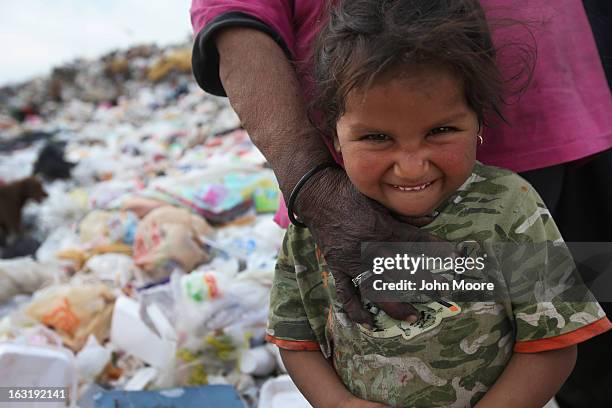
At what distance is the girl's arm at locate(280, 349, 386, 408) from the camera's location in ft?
3.52

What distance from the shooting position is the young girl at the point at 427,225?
82 cm

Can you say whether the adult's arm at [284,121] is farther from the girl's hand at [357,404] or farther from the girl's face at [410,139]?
the girl's hand at [357,404]

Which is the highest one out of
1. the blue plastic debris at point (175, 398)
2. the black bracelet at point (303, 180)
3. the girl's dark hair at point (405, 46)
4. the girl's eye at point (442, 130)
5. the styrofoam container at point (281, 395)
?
the girl's dark hair at point (405, 46)

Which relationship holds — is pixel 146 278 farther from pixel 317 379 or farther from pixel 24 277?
pixel 317 379

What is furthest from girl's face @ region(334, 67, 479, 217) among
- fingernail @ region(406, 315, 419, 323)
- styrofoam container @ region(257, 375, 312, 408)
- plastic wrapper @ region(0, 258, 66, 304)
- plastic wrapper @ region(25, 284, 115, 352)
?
plastic wrapper @ region(0, 258, 66, 304)

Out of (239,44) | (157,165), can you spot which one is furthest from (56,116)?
(239,44)

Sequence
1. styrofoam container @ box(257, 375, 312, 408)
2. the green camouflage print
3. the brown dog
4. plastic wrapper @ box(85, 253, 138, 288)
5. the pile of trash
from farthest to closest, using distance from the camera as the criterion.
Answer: the brown dog
plastic wrapper @ box(85, 253, 138, 288)
the pile of trash
styrofoam container @ box(257, 375, 312, 408)
the green camouflage print

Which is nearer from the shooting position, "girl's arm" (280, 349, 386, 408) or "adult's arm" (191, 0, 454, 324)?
"adult's arm" (191, 0, 454, 324)

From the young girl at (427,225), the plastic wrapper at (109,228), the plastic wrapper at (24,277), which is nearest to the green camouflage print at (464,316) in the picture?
the young girl at (427,225)

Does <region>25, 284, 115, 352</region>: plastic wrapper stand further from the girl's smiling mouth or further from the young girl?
the girl's smiling mouth

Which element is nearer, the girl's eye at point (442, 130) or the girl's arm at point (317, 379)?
the girl's eye at point (442, 130)

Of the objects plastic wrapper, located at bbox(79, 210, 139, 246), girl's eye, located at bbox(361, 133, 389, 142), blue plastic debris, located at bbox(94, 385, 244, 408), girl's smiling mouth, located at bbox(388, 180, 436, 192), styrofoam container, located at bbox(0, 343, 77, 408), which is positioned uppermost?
girl's eye, located at bbox(361, 133, 389, 142)

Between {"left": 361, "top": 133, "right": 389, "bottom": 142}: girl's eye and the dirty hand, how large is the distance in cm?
11

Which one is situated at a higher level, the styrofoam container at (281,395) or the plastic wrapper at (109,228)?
the plastic wrapper at (109,228)
